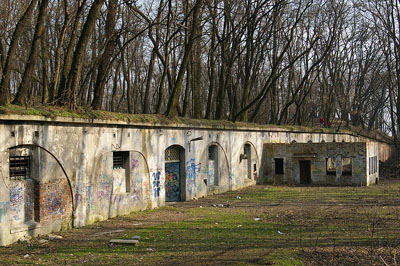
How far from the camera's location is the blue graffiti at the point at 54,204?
1214cm

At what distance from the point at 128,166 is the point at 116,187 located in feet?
3.17

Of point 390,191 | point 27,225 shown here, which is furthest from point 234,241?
point 390,191

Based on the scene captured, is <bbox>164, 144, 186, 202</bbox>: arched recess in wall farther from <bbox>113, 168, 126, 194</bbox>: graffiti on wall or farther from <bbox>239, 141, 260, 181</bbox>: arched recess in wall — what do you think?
<bbox>239, 141, 260, 181</bbox>: arched recess in wall

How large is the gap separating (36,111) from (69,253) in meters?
4.24

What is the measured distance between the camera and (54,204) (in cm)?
1227

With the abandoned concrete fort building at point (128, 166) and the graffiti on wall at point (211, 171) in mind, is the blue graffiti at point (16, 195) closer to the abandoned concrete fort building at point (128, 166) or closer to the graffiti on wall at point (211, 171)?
the abandoned concrete fort building at point (128, 166)

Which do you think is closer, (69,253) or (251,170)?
(69,253)

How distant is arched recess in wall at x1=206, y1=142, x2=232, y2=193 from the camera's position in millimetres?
21516

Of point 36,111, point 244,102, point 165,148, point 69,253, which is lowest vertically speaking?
point 69,253

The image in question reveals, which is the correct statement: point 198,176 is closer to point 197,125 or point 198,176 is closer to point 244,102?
point 197,125

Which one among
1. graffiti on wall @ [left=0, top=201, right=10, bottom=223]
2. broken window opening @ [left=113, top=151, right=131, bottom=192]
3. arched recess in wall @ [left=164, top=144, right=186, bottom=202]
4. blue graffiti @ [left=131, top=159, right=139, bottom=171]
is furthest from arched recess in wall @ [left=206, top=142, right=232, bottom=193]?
graffiti on wall @ [left=0, top=201, right=10, bottom=223]

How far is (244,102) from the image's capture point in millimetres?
26484

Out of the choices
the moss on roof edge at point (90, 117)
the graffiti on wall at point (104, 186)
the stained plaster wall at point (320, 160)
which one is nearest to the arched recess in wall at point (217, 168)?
the moss on roof edge at point (90, 117)

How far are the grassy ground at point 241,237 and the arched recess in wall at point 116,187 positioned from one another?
0.57 metres
